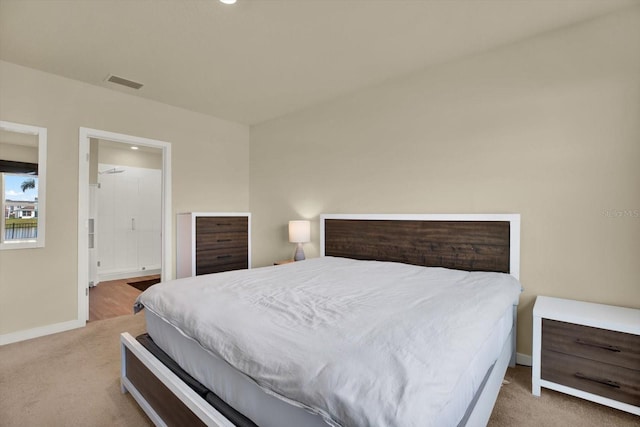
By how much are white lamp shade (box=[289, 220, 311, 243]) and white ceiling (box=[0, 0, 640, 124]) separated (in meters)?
1.54

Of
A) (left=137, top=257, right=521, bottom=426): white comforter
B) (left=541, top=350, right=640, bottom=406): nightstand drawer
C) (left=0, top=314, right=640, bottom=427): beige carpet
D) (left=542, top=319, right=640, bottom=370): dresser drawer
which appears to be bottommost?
(left=0, top=314, right=640, bottom=427): beige carpet

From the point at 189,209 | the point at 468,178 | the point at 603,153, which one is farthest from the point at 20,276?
the point at 603,153

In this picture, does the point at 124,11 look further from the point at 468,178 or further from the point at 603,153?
the point at 603,153

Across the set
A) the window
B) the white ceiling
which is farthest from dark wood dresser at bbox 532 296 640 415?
the window

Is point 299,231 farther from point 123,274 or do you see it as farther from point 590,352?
point 123,274

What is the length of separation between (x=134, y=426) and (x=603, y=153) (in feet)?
10.9

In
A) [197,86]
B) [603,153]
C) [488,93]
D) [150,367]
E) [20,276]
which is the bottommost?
[150,367]

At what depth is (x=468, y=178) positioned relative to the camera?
8.84 ft

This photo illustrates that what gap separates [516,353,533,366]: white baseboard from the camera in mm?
2387

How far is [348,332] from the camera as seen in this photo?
46.5 inches

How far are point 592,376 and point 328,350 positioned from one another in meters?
1.83

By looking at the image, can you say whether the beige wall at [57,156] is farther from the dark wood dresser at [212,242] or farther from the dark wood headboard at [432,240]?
the dark wood headboard at [432,240]

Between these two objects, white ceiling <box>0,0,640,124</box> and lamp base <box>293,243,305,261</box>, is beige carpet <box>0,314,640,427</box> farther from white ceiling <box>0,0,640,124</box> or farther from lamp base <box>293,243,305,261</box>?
white ceiling <box>0,0,640,124</box>

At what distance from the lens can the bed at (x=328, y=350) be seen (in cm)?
89
